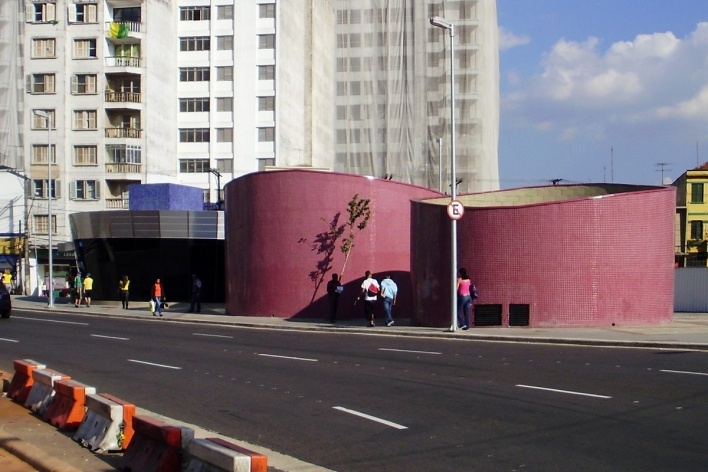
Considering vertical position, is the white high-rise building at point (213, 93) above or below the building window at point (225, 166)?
above

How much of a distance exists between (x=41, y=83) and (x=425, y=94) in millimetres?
30935

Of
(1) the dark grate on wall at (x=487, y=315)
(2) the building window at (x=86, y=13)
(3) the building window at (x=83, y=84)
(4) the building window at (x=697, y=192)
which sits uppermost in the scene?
(2) the building window at (x=86, y=13)

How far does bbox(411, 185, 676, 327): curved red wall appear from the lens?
86.3ft

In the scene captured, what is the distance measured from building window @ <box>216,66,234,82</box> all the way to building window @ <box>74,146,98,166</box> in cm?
1178

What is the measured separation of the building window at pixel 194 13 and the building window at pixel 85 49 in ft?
26.9

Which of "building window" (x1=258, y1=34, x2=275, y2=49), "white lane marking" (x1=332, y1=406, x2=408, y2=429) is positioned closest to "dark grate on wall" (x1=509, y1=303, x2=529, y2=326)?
"white lane marking" (x1=332, y1=406, x2=408, y2=429)

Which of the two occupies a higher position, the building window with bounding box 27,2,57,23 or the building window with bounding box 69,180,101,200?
the building window with bounding box 27,2,57,23

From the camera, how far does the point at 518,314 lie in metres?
26.7

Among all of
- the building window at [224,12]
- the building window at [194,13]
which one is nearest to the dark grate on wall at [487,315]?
the building window at [224,12]

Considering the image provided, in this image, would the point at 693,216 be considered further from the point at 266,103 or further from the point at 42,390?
the point at 42,390

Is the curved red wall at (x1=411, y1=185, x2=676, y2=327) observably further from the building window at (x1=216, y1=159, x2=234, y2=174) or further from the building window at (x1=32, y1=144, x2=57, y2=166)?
the building window at (x1=32, y1=144, x2=57, y2=166)

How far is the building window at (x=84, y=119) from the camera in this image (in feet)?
232

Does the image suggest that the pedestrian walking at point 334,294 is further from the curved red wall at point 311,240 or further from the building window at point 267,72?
the building window at point 267,72

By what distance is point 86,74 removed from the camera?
2795 inches
